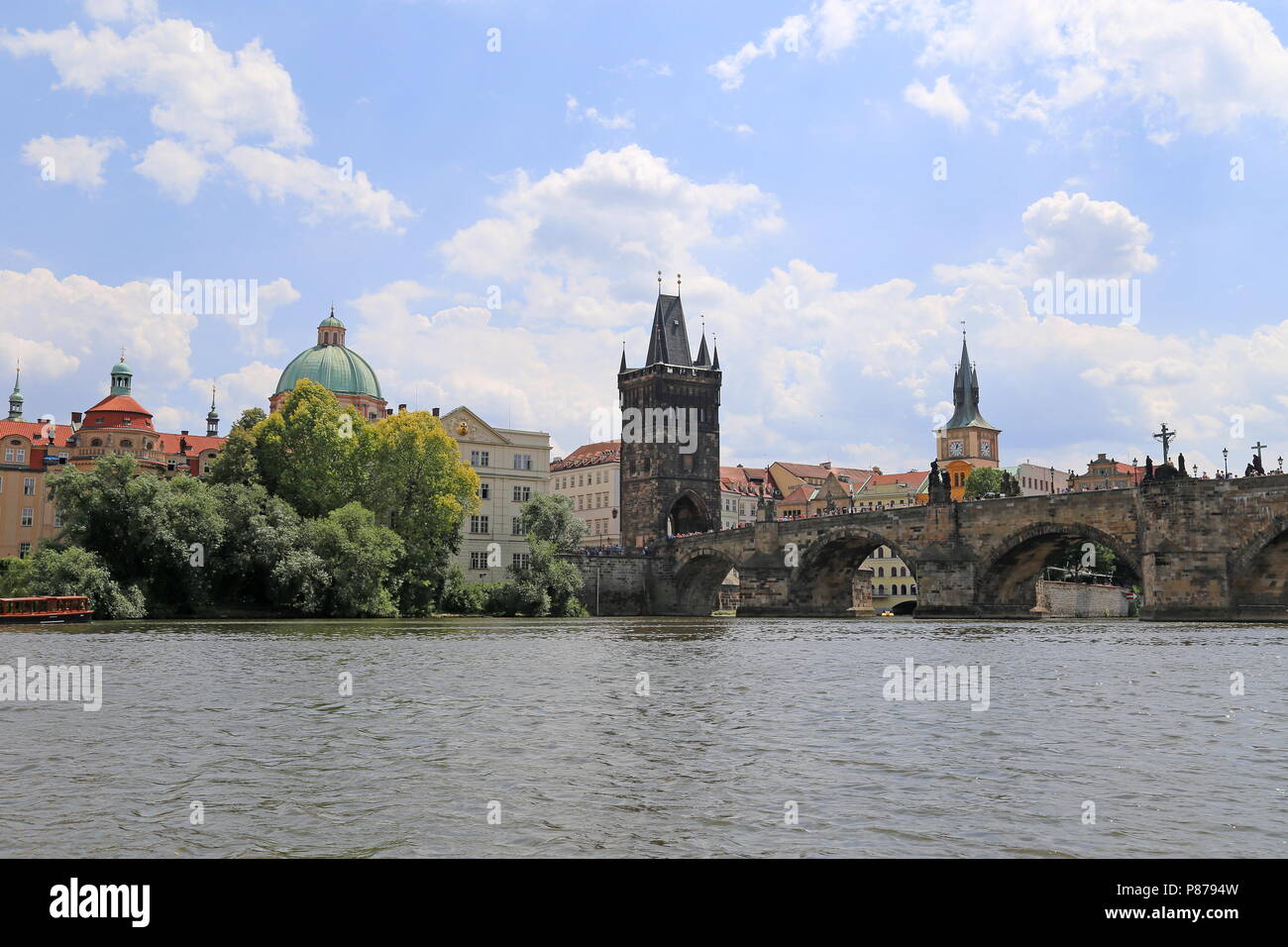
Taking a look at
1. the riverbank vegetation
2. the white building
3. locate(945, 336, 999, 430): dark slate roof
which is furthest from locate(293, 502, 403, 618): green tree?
locate(945, 336, 999, 430): dark slate roof

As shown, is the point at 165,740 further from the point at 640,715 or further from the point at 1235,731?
the point at 1235,731

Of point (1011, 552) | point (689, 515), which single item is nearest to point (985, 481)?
point (689, 515)

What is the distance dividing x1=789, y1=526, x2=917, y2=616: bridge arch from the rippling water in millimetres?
52742

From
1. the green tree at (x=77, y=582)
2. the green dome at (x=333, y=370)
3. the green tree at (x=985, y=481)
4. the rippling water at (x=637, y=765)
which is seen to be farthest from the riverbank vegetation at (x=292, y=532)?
the green tree at (x=985, y=481)

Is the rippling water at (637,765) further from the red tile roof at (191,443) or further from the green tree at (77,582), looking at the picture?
the red tile roof at (191,443)

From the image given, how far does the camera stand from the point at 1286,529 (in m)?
50.9

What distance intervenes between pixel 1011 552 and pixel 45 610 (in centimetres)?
4809

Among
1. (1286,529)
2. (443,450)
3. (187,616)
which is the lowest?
(187,616)

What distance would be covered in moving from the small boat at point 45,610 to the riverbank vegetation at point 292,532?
3.20m

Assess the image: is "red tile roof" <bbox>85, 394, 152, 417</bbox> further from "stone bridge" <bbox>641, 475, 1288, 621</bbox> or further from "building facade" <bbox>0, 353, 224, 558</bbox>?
"stone bridge" <bbox>641, 475, 1288, 621</bbox>

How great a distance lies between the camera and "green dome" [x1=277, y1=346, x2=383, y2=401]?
110812mm
